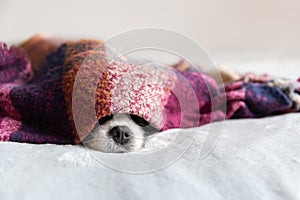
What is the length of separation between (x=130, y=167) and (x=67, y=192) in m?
0.10

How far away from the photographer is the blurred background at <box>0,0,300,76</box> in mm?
1728

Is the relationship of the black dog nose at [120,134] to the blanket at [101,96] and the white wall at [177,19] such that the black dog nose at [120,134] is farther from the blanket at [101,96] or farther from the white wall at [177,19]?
the white wall at [177,19]

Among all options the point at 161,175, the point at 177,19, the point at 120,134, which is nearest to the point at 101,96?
the point at 120,134

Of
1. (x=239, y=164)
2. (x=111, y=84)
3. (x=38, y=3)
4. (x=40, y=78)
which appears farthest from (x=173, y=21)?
(x=239, y=164)

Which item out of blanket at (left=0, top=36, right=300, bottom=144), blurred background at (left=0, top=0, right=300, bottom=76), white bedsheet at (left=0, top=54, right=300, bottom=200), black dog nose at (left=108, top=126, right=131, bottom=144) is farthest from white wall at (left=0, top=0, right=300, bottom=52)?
white bedsheet at (left=0, top=54, right=300, bottom=200)

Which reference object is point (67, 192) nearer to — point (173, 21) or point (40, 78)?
point (40, 78)

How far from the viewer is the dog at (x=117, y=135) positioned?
64 cm

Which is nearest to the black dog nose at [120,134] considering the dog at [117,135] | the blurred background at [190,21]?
the dog at [117,135]

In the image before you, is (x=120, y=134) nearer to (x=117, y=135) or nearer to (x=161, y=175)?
(x=117, y=135)

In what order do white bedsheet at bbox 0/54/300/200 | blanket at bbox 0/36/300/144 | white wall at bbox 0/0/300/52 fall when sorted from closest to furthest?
white bedsheet at bbox 0/54/300/200 → blanket at bbox 0/36/300/144 → white wall at bbox 0/0/300/52

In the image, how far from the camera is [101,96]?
63 centimetres

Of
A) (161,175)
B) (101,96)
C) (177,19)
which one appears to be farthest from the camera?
(177,19)

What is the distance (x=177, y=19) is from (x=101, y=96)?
55.1 inches

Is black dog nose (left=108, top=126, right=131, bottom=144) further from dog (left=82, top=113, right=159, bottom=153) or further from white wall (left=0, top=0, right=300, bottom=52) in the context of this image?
white wall (left=0, top=0, right=300, bottom=52)
